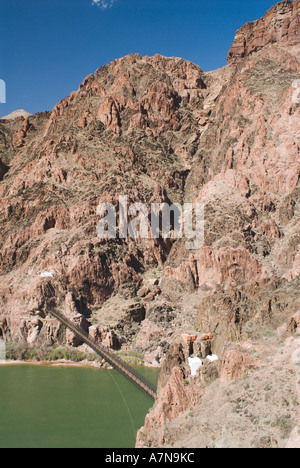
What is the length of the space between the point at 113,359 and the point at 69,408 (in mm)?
13047

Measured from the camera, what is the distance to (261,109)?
3214 inches

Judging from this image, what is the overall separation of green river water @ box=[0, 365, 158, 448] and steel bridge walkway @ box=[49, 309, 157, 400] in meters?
0.83

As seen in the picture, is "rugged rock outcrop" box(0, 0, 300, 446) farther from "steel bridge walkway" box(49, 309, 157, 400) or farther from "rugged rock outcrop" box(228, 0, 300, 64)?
"steel bridge walkway" box(49, 309, 157, 400)

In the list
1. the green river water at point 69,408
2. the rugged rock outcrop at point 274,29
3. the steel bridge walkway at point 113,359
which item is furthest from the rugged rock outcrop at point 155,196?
the green river water at point 69,408

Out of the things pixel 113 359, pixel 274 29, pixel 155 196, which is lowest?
pixel 113 359

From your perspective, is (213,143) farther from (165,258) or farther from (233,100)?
(165,258)

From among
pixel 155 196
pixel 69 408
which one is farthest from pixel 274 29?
pixel 69 408

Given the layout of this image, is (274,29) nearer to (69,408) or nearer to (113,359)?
(113,359)

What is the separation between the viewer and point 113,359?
51844 mm

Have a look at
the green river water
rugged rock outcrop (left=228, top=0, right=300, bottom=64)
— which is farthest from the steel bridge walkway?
rugged rock outcrop (left=228, top=0, right=300, bottom=64)

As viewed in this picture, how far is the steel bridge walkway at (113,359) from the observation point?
42406 millimetres

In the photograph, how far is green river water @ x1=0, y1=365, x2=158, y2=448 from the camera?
104ft

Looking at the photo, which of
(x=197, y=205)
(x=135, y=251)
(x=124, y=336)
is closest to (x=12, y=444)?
(x=124, y=336)

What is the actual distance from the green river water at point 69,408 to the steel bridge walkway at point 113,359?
83 centimetres
